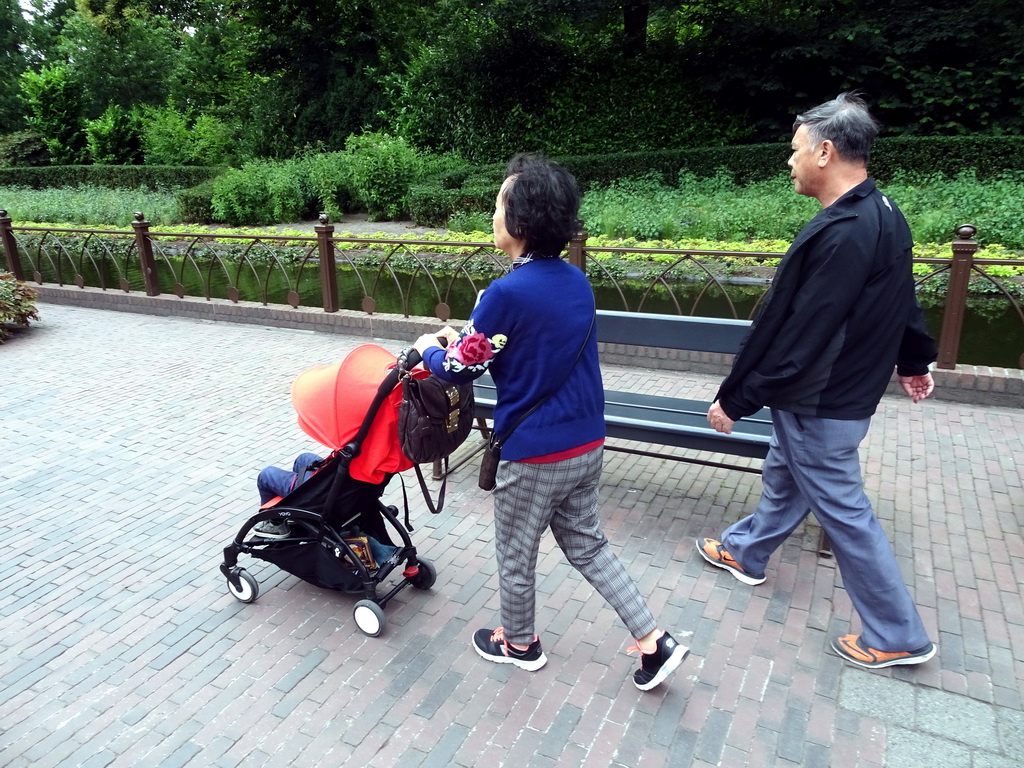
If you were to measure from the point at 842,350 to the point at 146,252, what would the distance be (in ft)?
29.0

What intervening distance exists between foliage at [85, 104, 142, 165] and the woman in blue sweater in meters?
28.8

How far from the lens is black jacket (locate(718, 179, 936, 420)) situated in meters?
2.47

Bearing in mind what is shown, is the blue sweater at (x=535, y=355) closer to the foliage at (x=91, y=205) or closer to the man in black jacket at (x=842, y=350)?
the man in black jacket at (x=842, y=350)

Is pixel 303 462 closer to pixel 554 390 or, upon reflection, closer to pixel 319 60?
pixel 554 390

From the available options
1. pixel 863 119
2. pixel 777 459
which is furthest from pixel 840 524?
pixel 863 119

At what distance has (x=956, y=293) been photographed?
531cm

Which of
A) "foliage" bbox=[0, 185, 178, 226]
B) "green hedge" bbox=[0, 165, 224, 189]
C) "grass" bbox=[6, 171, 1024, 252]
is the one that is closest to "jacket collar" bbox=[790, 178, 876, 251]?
"grass" bbox=[6, 171, 1024, 252]

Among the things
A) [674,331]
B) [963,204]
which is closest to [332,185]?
[963,204]

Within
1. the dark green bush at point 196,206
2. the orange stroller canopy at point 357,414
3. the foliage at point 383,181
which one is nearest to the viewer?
the orange stroller canopy at point 357,414

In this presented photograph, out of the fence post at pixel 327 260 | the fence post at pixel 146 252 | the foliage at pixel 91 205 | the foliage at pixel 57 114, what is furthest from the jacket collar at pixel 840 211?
the foliage at pixel 57 114

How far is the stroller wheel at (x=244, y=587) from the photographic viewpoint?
3.22 m

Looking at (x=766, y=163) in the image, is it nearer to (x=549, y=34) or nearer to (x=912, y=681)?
(x=549, y=34)

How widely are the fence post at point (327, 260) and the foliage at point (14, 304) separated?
339 centimetres

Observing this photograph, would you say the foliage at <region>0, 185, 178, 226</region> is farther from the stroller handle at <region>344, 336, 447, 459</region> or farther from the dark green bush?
the stroller handle at <region>344, 336, 447, 459</region>
